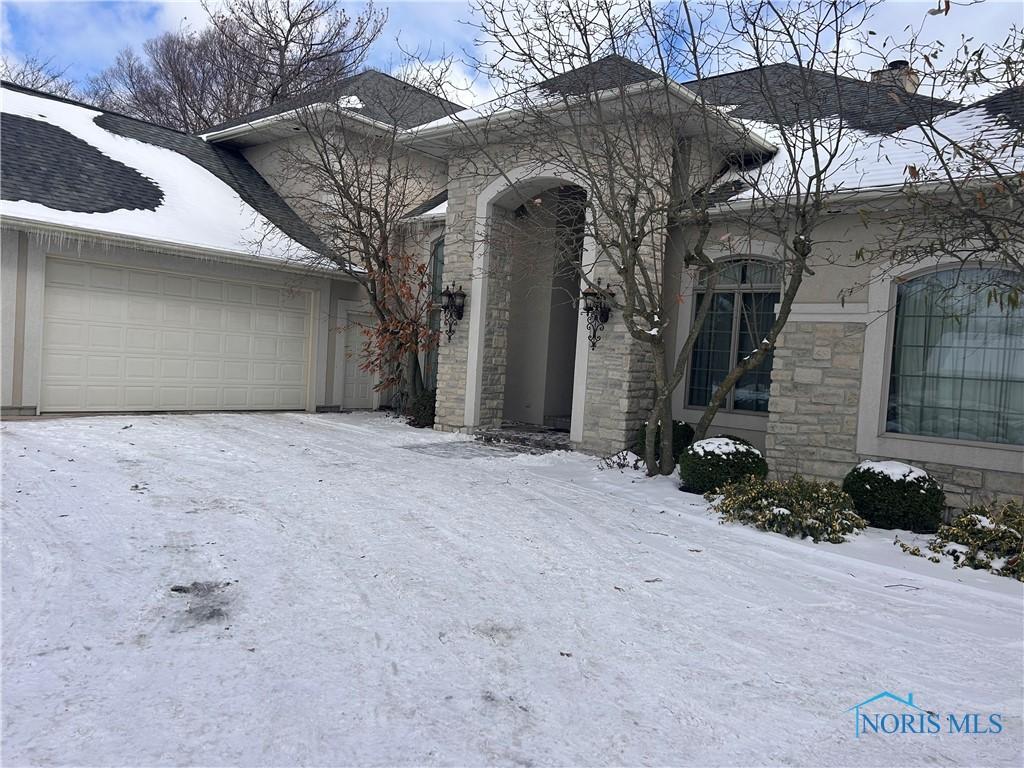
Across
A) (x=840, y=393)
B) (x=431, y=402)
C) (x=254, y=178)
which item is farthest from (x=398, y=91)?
(x=840, y=393)

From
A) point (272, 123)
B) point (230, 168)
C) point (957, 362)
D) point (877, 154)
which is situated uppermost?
point (272, 123)

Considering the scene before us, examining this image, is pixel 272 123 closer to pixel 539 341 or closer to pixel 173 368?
pixel 173 368

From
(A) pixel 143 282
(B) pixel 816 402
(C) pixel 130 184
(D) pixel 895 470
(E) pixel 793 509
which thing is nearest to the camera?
(E) pixel 793 509

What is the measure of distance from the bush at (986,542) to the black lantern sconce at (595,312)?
4.41 metres

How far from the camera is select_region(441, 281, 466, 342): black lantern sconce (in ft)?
34.3

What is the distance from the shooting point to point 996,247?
4691 millimetres

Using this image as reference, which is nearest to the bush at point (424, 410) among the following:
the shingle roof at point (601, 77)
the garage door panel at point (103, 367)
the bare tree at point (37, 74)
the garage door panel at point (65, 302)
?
the garage door panel at point (103, 367)

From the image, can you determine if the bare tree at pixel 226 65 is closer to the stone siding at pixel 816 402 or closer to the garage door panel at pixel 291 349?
the garage door panel at pixel 291 349

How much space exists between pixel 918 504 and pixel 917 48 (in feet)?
12.1

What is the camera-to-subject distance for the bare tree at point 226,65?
19.3 meters

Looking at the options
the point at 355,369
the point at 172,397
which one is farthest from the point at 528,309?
the point at 172,397

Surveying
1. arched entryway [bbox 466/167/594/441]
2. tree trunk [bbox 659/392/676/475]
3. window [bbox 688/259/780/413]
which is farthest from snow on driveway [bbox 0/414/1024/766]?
arched entryway [bbox 466/167/594/441]

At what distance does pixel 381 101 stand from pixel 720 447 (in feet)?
29.7

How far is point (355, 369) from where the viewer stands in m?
13.1
